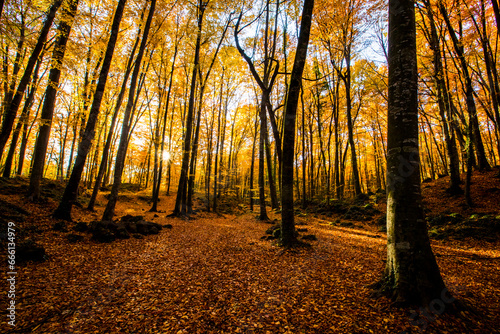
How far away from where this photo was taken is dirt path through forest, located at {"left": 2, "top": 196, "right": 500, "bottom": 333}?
7.64 feet

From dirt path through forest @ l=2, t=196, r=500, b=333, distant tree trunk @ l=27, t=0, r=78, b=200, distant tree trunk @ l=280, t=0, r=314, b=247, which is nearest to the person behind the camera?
dirt path through forest @ l=2, t=196, r=500, b=333

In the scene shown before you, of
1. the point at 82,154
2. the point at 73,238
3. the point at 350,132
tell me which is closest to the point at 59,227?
the point at 73,238

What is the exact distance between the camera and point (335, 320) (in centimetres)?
246

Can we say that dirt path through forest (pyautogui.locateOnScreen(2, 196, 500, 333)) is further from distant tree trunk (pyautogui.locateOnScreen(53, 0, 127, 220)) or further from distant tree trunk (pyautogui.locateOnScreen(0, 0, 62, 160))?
distant tree trunk (pyautogui.locateOnScreen(0, 0, 62, 160))

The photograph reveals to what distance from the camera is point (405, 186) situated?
9.04 feet

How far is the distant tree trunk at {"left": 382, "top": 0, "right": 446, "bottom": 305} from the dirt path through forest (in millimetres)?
341

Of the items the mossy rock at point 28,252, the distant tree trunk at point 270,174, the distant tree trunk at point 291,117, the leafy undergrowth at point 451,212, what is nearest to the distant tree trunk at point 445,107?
the leafy undergrowth at point 451,212

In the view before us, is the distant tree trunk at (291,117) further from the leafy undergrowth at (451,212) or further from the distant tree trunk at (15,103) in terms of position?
the distant tree trunk at (15,103)

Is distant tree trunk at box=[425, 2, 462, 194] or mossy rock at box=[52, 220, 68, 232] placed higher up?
distant tree trunk at box=[425, 2, 462, 194]

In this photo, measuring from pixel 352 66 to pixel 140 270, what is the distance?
759 inches

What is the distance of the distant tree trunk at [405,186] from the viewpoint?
8.63 feet

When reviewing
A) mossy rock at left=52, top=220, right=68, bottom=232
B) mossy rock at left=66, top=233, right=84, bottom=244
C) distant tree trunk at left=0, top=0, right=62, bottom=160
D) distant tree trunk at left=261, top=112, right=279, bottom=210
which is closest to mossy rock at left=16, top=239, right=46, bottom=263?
mossy rock at left=66, top=233, right=84, bottom=244

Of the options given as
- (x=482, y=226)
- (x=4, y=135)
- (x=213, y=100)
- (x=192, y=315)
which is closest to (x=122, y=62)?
(x=213, y=100)

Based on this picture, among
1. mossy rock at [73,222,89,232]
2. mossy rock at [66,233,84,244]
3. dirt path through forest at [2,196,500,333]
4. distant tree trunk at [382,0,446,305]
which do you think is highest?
distant tree trunk at [382,0,446,305]
